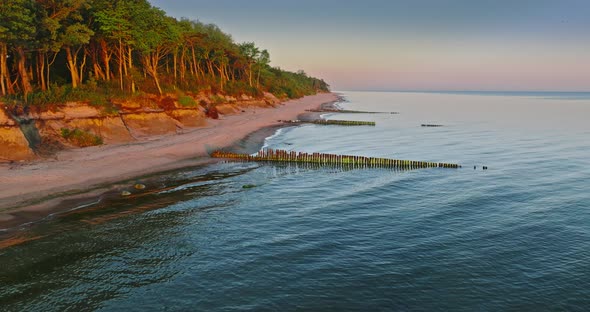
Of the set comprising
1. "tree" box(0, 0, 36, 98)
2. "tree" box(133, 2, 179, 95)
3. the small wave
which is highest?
"tree" box(133, 2, 179, 95)

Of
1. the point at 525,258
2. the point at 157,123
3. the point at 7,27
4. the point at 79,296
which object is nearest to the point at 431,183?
the point at 525,258

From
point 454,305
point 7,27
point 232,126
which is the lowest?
point 454,305

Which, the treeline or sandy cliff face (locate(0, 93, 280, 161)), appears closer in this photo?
sandy cliff face (locate(0, 93, 280, 161))

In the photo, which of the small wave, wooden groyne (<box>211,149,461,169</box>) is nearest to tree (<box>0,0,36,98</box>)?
wooden groyne (<box>211,149,461,169</box>)

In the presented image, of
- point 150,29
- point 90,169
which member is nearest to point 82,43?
point 150,29

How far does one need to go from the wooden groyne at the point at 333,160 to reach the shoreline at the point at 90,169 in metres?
4.15

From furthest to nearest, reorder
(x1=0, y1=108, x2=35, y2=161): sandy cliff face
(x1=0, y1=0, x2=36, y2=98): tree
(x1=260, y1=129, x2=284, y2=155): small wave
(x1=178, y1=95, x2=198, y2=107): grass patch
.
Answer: (x1=178, y1=95, x2=198, y2=107): grass patch < (x1=260, y1=129, x2=284, y2=155): small wave < (x1=0, y1=0, x2=36, y2=98): tree < (x1=0, y1=108, x2=35, y2=161): sandy cliff face

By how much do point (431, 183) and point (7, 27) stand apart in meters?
40.1

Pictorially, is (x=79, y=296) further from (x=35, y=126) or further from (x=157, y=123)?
(x=157, y=123)

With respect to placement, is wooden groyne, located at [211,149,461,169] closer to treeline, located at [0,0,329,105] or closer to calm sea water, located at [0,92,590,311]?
calm sea water, located at [0,92,590,311]

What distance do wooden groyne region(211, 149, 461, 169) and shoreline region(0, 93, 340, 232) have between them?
13.6 feet

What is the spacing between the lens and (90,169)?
103 feet

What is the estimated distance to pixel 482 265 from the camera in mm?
16922

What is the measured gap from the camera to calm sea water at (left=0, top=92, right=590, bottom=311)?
14281 mm
